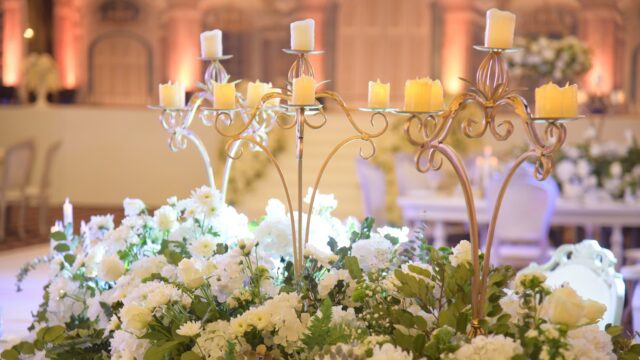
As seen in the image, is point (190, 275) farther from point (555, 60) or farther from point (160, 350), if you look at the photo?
point (555, 60)

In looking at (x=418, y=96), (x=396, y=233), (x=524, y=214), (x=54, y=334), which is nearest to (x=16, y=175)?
(x=524, y=214)

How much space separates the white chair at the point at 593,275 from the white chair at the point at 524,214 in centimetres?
263

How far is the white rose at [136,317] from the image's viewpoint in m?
1.98

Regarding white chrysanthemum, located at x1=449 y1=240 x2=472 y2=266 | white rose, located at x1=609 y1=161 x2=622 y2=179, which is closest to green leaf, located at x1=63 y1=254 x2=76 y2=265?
white chrysanthemum, located at x1=449 y1=240 x2=472 y2=266

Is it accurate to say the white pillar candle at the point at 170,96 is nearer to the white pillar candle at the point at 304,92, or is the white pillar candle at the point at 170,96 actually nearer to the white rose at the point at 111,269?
the white rose at the point at 111,269

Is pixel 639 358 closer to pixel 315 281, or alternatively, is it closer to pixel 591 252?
pixel 315 281

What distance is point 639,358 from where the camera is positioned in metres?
2.02

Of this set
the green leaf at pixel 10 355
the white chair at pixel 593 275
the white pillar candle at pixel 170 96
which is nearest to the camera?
the green leaf at pixel 10 355

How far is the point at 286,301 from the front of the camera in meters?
1.98

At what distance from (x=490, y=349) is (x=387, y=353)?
172 mm

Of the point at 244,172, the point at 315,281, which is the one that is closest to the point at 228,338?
the point at 315,281

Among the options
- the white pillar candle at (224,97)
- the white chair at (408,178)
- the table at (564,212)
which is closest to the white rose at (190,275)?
the white pillar candle at (224,97)

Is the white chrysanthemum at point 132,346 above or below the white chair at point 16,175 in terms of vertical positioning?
above

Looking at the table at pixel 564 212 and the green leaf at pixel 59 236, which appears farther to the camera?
the table at pixel 564 212
